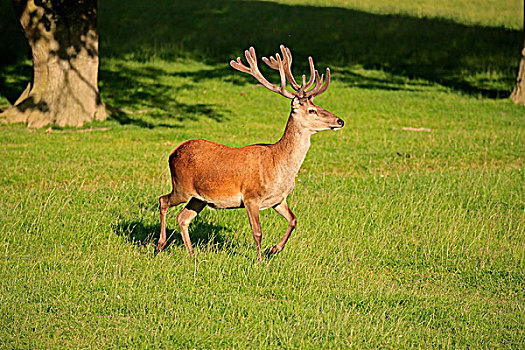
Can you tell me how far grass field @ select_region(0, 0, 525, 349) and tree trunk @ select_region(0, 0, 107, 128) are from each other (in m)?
0.69

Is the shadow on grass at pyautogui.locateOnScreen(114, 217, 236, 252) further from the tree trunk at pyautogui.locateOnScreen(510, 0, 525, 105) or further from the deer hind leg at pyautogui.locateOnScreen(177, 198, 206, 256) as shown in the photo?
the tree trunk at pyautogui.locateOnScreen(510, 0, 525, 105)

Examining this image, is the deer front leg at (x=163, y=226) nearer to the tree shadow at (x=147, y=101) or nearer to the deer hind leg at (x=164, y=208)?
the deer hind leg at (x=164, y=208)

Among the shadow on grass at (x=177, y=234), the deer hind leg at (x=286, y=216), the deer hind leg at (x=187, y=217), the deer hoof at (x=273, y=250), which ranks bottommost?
the shadow on grass at (x=177, y=234)

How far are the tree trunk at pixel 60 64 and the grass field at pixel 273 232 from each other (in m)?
0.69

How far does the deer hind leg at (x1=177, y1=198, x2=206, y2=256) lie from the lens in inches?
290

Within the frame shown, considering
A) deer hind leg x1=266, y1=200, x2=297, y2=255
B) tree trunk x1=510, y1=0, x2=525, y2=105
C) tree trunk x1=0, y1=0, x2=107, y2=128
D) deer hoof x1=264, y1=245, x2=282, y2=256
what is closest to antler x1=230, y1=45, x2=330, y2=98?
deer hind leg x1=266, y1=200, x2=297, y2=255

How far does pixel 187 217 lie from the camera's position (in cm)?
743

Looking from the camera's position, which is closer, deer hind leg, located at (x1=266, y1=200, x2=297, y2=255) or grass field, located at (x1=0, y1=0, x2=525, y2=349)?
grass field, located at (x1=0, y1=0, x2=525, y2=349)

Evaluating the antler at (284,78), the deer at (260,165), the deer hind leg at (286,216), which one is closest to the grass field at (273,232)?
the deer hind leg at (286,216)

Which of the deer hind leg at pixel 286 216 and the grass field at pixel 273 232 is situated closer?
the grass field at pixel 273 232

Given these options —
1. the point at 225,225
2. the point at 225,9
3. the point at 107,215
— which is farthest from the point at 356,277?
the point at 225,9

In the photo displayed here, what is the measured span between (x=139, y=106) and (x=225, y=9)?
16835mm

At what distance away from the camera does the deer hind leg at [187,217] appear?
7.36m

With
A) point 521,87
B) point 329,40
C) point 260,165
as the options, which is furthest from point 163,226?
point 329,40
